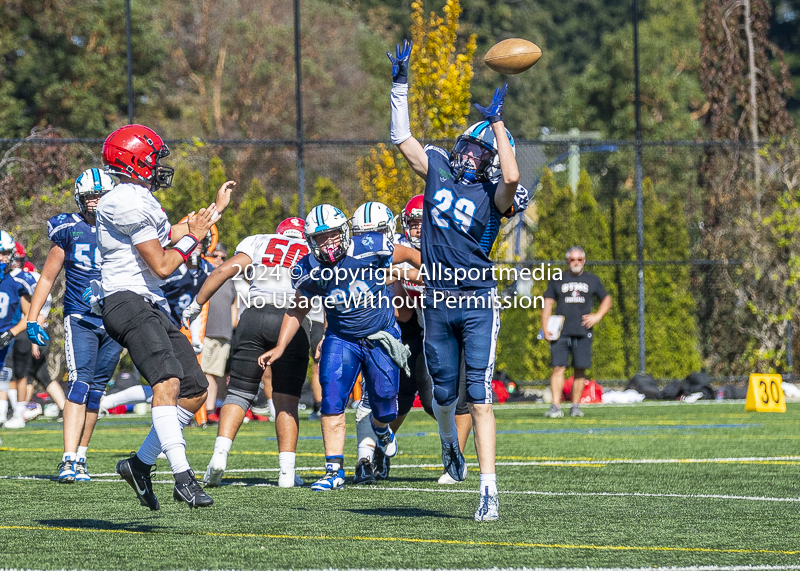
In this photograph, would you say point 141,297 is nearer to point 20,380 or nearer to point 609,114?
point 20,380

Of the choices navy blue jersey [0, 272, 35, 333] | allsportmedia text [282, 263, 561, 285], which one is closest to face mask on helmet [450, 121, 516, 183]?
allsportmedia text [282, 263, 561, 285]

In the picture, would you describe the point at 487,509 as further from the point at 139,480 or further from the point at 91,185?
the point at 91,185

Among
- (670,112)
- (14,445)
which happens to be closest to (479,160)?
(14,445)

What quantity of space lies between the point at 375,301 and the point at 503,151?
1990mm

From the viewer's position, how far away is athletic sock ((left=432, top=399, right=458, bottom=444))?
6445 mm

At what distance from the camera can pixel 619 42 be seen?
4016cm

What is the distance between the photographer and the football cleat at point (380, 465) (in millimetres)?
7981

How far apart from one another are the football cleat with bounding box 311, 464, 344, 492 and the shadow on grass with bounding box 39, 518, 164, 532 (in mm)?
1789

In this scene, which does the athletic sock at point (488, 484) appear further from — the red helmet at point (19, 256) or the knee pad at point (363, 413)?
the red helmet at point (19, 256)

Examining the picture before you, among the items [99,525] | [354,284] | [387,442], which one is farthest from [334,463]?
[99,525]

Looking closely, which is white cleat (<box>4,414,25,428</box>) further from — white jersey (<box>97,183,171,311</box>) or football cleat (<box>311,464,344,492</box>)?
white jersey (<box>97,183,171,311</box>)

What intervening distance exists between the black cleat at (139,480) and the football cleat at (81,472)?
2363mm

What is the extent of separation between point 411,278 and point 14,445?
5.14 m

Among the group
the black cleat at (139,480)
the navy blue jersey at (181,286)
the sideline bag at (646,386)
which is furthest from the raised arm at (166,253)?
the sideline bag at (646,386)
